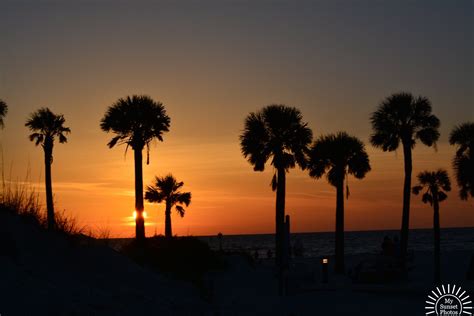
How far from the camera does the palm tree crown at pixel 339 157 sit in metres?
36.2

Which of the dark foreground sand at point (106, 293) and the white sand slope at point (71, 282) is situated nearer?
the white sand slope at point (71, 282)

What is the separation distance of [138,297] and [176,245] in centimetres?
1350

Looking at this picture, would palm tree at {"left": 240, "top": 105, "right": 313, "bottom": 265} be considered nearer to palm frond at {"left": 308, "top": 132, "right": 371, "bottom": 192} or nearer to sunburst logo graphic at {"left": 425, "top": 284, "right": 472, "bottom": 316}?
palm frond at {"left": 308, "top": 132, "right": 371, "bottom": 192}


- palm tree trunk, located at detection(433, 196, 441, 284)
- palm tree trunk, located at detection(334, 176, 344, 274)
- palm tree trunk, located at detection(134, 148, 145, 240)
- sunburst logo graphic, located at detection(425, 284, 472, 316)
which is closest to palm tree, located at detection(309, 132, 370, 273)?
palm tree trunk, located at detection(334, 176, 344, 274)

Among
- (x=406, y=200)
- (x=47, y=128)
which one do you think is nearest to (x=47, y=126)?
(x=47, y=128)

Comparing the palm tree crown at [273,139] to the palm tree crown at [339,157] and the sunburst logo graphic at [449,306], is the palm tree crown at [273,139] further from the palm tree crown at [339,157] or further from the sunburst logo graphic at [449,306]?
the sunburst logo graphic at [449,306]

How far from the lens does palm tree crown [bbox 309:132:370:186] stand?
36.2 m

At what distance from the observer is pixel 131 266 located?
15289mm

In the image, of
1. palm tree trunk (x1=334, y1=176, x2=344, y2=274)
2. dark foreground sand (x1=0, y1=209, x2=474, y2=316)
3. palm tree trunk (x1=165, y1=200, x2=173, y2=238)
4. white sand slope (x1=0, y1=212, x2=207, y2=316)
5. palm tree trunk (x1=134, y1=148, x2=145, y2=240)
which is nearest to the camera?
white sand slope (x1=0, y1=212, x2=207, y2=316)

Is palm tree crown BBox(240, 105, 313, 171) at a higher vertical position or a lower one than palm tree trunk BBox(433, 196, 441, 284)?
higher

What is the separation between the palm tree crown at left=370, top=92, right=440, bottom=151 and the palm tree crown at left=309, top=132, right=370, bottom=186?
1641 millimetres

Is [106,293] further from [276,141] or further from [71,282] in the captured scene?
[276,141]

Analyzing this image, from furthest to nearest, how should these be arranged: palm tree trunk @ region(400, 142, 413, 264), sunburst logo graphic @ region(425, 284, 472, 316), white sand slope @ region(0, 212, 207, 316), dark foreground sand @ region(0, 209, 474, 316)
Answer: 1. palm tree trunk @ region(400, 142, 413, 264)
2. sunburst logo graphic @ region(425, 284, 472, 316)
3. dark foreground sand @ region(0, 209, 474, 316)
4. white sand slope @ region(0, 212, 207, 316)

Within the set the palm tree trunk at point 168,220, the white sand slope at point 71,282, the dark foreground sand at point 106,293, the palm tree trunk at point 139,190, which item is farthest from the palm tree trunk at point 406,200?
the palm tree trunk at point 168,220
